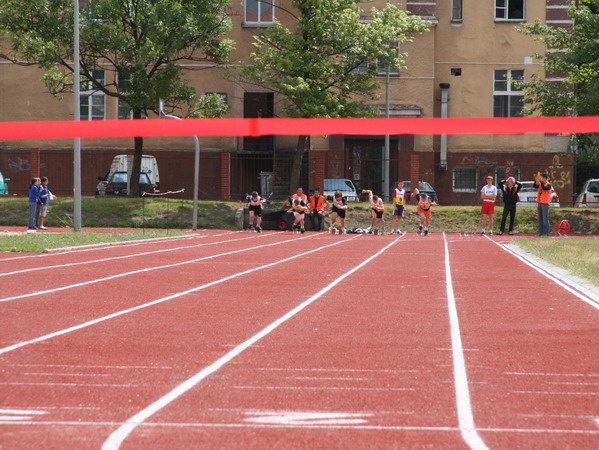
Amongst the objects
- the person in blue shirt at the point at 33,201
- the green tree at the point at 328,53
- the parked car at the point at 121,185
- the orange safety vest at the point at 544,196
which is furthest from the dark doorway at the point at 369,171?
the person in blue shirt at the point at 33,201

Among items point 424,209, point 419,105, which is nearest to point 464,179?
point 419,105

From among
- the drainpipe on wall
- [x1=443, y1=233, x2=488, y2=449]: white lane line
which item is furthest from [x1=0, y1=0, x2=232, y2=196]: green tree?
[x1=443, y1=233, x2=488, y2=449]: white lane line

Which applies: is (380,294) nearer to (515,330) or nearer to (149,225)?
(515,330)

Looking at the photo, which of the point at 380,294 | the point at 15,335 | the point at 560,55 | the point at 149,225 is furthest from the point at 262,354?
the point at 560,55

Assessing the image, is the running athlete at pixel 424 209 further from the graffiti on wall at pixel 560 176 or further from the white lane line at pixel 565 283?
the graffiti on wall at pixel 560 176

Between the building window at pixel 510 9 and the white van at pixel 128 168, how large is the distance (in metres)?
16.7

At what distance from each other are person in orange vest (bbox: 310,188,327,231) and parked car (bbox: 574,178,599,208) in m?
10.6

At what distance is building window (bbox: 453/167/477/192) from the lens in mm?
41688

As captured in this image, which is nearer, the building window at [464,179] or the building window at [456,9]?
the building window at [464,179]

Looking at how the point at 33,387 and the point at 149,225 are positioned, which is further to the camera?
the point at 149,225

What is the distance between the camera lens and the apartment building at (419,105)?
139ft

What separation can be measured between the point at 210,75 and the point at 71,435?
39205 millimetres

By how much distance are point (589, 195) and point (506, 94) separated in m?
8.89

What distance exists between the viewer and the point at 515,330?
8.45 metres
